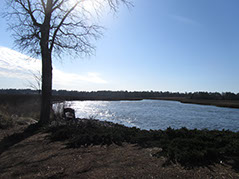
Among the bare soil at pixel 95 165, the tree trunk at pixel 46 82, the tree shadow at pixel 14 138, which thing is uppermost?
the tree trunk at pixel 46 82

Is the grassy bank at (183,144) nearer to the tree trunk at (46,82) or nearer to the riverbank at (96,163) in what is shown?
the riverbank at (96,163)

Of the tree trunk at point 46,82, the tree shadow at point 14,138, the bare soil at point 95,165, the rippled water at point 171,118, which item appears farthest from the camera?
the rippled water at point 171,118

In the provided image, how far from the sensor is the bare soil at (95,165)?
117 inches

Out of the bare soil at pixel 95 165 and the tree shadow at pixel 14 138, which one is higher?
the bare soil at pixel 95 165

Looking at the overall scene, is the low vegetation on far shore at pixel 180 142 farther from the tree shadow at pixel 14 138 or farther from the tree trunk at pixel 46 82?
the tree trunk at pixel 46 82

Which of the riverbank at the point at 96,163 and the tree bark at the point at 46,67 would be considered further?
the tree bark at the point at 46,67

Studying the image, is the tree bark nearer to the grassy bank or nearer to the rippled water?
the rippled water

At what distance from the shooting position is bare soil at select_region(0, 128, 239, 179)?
2.98 m

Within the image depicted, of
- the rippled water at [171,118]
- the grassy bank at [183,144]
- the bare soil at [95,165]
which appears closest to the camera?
the bare soil at [95,165]

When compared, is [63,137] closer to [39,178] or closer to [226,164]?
[39,178]

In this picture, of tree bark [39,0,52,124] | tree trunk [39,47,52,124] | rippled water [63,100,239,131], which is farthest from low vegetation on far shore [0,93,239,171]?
Answer: rippled water [63,100,239,131]

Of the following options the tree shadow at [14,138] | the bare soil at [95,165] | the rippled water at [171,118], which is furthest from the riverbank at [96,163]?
the rippled water at [171,118]

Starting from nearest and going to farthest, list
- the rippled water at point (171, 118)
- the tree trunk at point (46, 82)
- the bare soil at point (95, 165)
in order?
the bare soil at point (95, 165)
the tree trunk at point (46, 82)
the rippled water at point (171, 118)

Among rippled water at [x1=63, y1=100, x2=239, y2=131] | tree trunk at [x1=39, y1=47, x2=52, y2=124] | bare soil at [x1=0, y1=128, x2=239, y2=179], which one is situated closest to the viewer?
bare soil at [x1=0, y1=128, x2=239, y2=179]
